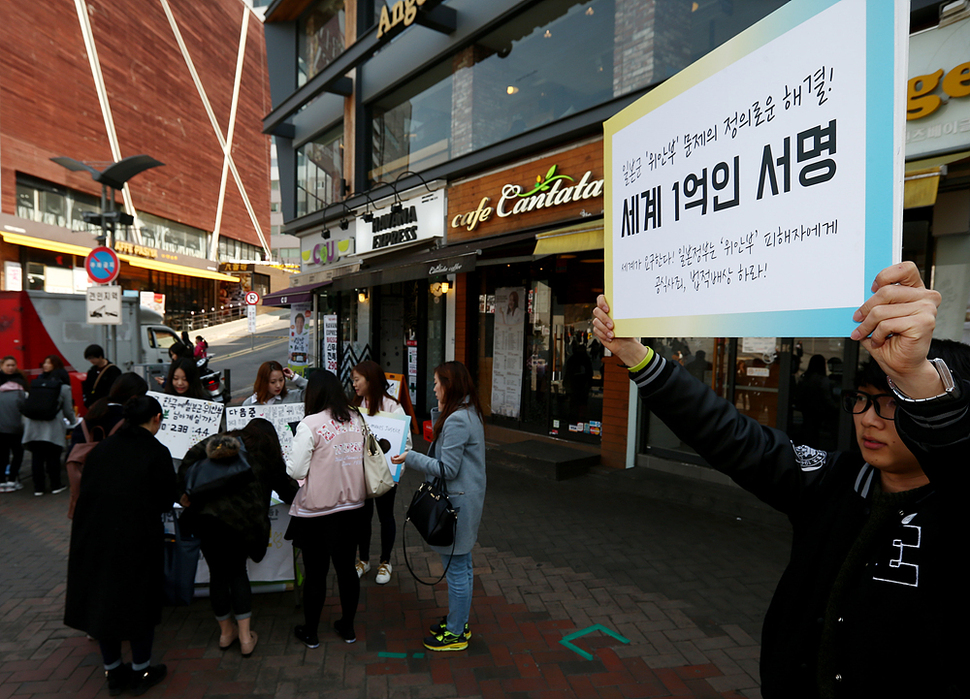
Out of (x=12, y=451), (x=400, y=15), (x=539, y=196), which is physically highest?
(x=400, y=15)

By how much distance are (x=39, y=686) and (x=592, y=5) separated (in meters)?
9.69

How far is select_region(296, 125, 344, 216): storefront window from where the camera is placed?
15062 millimetres

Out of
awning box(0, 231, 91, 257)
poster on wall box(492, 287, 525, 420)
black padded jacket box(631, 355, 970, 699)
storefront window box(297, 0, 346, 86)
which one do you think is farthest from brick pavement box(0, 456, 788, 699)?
awning box(0, 231, 91, 257)

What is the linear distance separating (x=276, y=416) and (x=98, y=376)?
430 cm

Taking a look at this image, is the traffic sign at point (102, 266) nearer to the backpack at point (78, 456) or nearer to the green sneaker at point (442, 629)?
the backpack at point (78, 456)

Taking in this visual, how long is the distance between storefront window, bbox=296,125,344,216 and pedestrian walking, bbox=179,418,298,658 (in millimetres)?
12409

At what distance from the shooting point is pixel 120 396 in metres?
3.90

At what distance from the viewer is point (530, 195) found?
8.67 meters

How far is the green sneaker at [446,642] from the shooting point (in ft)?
11.9

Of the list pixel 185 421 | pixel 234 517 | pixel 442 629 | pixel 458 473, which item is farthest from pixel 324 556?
pixel 185 421

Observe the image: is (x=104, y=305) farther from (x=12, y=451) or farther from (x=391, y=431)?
(x=391, y=431)

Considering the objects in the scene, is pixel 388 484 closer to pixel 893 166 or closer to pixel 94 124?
pixel 893 166

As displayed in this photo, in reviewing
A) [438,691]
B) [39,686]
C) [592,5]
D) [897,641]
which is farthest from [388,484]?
[592,5]

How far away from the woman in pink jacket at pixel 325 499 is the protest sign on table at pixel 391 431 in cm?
61
